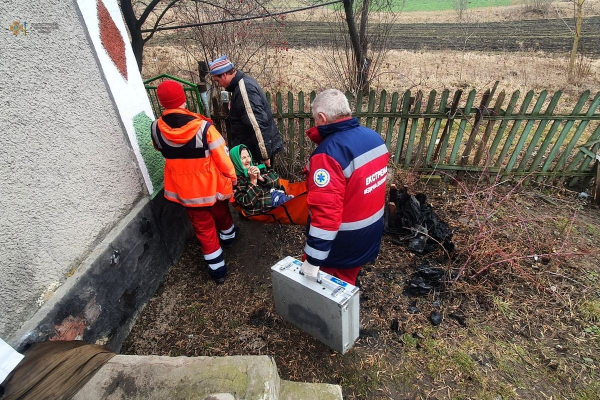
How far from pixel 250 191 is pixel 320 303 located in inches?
57.7

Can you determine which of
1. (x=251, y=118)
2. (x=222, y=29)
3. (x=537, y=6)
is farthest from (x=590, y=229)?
(x=537, y=6)

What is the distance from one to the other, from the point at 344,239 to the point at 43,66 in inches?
86.6

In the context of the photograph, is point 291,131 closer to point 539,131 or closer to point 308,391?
point 539,131

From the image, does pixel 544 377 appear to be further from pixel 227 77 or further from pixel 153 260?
pixel 227 77

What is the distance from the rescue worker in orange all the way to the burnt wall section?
454mm

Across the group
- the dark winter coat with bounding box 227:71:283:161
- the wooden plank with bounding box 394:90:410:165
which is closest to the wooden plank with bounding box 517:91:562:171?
the wooden plank with bounding box 394:90:410:165

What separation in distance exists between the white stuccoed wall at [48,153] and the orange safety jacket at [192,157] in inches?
16.9

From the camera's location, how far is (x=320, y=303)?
2.21 m

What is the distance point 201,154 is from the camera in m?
2.69

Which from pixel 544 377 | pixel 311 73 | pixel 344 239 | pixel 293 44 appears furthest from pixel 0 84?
pixel 293 44

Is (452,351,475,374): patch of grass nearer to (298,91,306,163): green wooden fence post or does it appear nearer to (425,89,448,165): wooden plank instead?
(425,89,448,165): wooden plank

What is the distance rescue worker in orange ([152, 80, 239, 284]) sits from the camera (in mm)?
2584

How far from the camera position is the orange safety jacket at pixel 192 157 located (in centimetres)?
259

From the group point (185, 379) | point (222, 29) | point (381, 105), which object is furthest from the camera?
point (222, 29)
